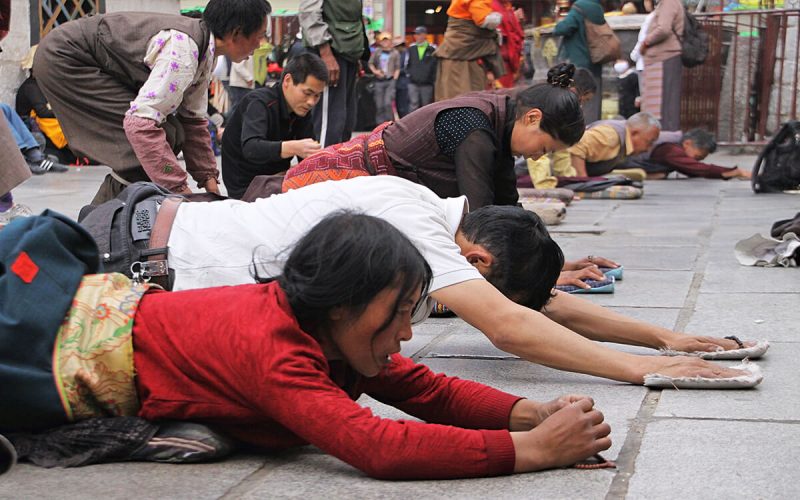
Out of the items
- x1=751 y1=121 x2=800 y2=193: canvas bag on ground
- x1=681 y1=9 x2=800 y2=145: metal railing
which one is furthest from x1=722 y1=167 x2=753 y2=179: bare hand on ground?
x1=681 y1=9 x2=800 y2=145: metal railing

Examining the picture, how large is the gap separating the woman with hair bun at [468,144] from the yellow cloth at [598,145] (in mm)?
4422

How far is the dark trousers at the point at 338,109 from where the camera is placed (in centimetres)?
680

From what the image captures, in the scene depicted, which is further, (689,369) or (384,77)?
(384,77)

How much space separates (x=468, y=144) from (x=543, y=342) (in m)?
1.30

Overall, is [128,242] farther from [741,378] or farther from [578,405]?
[741,378]

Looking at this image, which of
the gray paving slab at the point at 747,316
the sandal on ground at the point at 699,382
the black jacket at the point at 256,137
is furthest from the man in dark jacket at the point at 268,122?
the sandal on ground at the point at 699,382

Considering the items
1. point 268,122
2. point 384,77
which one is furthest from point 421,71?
point 268,122

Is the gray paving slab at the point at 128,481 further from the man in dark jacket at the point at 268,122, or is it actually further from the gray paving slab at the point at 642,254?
the man in dark jacket at the point at 268,122

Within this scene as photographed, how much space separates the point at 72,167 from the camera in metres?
11.0

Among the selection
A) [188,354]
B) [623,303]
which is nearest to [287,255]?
[188,354]

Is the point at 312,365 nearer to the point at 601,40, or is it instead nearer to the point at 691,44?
the point at 601,40

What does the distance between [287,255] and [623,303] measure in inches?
82.7

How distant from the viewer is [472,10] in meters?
8.15

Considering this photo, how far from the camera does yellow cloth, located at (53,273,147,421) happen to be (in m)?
2.15
